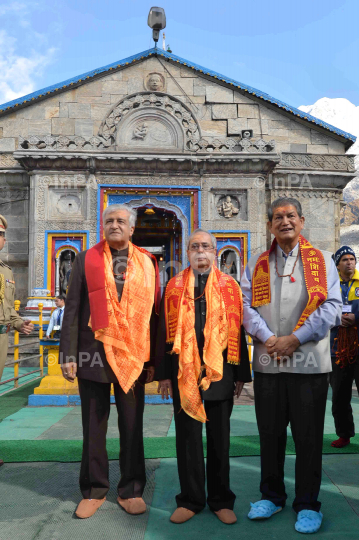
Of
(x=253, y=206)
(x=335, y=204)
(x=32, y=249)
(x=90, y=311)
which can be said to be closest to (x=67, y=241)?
(x=32, y=249)

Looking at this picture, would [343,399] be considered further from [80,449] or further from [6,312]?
[6,312]

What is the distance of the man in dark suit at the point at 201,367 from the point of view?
2.67 metres

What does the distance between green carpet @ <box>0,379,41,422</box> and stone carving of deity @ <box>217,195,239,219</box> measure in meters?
6.00

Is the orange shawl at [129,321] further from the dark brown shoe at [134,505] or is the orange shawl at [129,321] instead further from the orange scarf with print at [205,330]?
the dark brown shoe at [134,505]

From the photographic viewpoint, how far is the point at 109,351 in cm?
283

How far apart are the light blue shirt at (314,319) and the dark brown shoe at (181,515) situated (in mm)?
1085

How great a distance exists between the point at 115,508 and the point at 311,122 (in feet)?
35.7

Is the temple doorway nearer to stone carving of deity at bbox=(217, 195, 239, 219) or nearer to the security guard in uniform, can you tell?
stone carving of deity at bbox=(217, 195, 239, 219)

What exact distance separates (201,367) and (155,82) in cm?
1015

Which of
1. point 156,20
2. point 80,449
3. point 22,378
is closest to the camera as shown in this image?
point 80,449

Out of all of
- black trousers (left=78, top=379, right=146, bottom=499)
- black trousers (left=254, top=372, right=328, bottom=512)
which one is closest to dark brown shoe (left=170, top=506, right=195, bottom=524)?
black trousers (left=78, top=379, right=146, bottom=499)

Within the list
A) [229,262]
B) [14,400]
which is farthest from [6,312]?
[229,262]

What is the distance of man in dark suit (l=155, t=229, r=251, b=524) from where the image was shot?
267 cm

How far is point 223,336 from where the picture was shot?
2799mm
